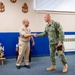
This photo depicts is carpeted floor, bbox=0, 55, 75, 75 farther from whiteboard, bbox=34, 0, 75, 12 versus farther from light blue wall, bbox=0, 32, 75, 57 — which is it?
whiteboard, bbox=34, 0, 75, 12

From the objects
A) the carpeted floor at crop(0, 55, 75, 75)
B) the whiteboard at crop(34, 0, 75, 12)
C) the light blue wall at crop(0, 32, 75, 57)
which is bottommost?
the carpeted floor at crop(0, 55, 75, 75)

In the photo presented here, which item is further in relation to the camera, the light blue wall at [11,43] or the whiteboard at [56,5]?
the whiteboard at [56,5]

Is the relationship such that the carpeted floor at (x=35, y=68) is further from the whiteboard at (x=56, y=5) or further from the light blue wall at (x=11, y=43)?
the whiteboard at (x=56, y=5)

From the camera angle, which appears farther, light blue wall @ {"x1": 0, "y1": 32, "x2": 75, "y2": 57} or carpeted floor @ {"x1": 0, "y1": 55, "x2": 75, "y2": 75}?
light blue wall @ {"x1": 0, "y1": 32, "x2": 75, "y2": 57}

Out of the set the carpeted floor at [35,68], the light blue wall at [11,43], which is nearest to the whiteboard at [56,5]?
the light blue wall at [11,43]

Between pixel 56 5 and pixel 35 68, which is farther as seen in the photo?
pixel 56 5

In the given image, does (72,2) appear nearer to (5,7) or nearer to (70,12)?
(70,12)

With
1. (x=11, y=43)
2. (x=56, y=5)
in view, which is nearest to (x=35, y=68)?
(x=11, y=43)

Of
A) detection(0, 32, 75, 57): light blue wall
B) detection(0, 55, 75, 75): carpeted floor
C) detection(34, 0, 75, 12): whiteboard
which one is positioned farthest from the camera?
detection(34, 0, 75, 12): whiteboard

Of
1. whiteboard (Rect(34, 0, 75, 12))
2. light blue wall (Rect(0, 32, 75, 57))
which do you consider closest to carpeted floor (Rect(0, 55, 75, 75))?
light blue wall (Rect(0, 32, 75, 57))

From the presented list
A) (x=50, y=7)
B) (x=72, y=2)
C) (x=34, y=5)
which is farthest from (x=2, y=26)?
(x=72, y=2)

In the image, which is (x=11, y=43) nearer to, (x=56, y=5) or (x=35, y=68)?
(x=35, y=68)

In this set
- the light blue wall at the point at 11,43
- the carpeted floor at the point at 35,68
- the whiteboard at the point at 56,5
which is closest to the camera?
the carpeted floor at the point at 35,68

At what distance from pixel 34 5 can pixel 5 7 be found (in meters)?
0.84
